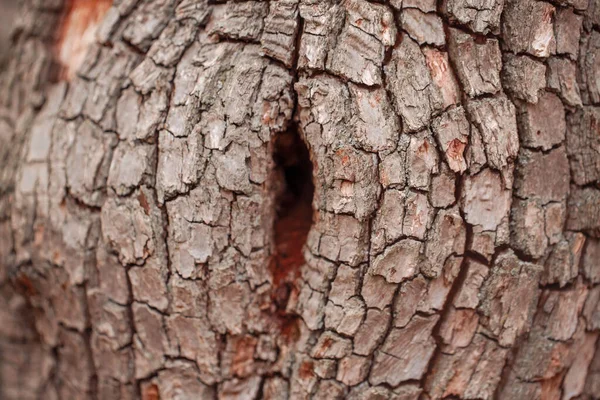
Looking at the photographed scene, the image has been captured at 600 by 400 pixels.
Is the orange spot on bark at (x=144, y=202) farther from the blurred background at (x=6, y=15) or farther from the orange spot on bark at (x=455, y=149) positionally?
the blurred background at (x=6, y=15)

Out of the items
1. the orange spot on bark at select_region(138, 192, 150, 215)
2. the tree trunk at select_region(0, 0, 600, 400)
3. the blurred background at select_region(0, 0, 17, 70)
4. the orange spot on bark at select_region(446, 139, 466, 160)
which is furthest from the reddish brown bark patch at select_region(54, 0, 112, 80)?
the blurred background at select_region(0, 0, 17, 70)

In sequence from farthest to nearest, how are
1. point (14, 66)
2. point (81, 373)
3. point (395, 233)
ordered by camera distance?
1. point (14, 66)
2. point (81, 373)
3. point (395, 233)

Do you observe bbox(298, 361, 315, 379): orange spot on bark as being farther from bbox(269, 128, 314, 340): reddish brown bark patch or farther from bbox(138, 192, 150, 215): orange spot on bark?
bbox(138, 192, 150, 215): orange spot on bark

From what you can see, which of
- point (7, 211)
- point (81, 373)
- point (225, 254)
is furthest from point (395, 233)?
point (7, 211)

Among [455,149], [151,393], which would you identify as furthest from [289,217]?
[151,393]

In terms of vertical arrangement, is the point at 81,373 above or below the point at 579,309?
below

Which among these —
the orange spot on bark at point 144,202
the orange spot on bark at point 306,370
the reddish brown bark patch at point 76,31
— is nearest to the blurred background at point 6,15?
the reddish brown bark patch at point 76,31

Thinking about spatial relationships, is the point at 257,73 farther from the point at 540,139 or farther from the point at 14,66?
the point at 14,66
